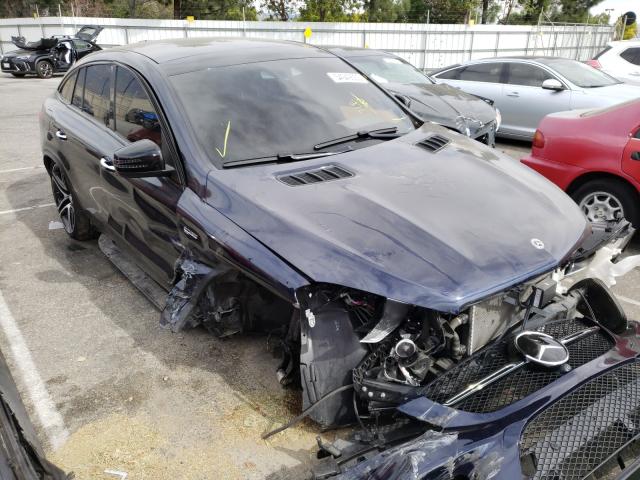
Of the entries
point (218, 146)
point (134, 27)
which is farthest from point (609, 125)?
point (134, 27)

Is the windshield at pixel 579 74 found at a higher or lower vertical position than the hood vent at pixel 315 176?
higher

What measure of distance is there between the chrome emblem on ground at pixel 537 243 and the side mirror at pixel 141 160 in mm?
1923

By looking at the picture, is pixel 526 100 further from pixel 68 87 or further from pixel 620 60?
pixel 68 87

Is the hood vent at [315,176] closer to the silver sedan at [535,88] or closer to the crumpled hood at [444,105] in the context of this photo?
the crumpled hood at [444,105]

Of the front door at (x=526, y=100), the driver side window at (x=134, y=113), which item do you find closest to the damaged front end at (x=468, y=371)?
the driver side window at (x=134, y=113)

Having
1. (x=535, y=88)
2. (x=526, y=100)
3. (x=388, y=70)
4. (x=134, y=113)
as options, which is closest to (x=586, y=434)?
(x=134, y=113)

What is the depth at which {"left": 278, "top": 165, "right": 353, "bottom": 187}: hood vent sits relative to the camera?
277 centimetres

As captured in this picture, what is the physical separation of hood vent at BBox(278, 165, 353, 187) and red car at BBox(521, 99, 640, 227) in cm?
286

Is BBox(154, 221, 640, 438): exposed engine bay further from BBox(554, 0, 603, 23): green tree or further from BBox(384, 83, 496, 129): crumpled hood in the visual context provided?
BBox(554, 0, 603, 23): green tree

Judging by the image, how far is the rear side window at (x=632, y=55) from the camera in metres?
11.2

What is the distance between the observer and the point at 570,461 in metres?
1.64

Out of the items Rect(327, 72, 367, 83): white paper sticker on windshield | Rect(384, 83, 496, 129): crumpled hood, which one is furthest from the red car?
Rect(327, 72, 367, 83): white paper sticker on windshield

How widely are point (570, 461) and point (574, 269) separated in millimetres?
1286

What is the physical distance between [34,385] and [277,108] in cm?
220
